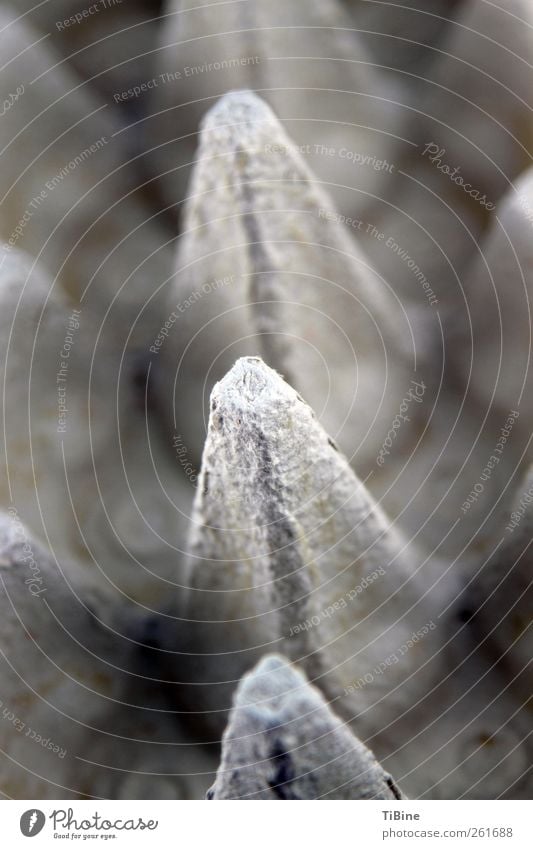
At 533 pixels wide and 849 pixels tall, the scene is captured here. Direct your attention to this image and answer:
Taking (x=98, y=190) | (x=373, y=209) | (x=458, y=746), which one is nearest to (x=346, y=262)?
(x=373, y=209)

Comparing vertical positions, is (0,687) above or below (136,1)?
below

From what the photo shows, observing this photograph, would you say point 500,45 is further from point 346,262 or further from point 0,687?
point 0,687

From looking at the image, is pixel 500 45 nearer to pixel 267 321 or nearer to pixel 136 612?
pixel 267 321

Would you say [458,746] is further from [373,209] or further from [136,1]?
[136,1]

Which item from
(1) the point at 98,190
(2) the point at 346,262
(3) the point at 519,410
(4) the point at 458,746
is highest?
(1) the point at 98,190

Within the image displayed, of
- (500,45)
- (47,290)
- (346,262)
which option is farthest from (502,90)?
(47,290)

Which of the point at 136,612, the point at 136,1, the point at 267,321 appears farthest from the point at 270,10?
the point at 136,612

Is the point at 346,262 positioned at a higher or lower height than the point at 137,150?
lower
